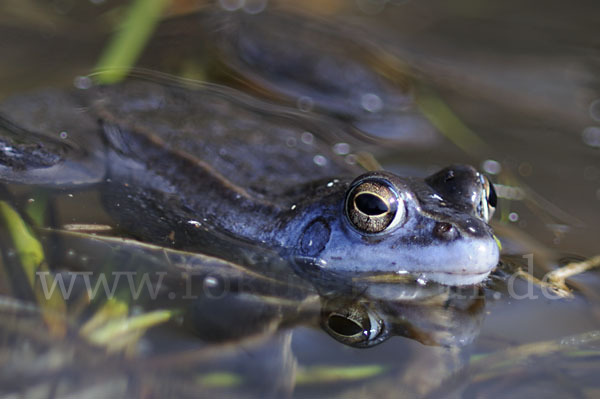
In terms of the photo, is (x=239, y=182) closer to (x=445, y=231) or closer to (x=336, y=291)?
(x=336, y=291)

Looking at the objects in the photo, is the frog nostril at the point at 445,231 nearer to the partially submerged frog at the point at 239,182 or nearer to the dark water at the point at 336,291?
the partially submerged frog at the point at 239,182

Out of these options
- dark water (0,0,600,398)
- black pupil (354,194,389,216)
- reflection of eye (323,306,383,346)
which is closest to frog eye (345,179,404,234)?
black pupil (354,194,389,216)

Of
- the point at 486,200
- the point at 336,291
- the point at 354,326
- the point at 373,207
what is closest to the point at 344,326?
the point at 354,326

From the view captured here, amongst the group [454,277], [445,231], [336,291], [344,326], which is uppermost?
[445,231]

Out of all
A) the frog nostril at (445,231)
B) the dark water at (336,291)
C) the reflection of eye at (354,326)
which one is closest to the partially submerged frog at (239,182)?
the frog nostril at (445,231)

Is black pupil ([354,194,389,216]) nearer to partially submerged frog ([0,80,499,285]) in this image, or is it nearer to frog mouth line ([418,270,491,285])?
partially submerged frog ([0,80,499,285])

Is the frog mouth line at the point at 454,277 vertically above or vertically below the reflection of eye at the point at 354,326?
above
